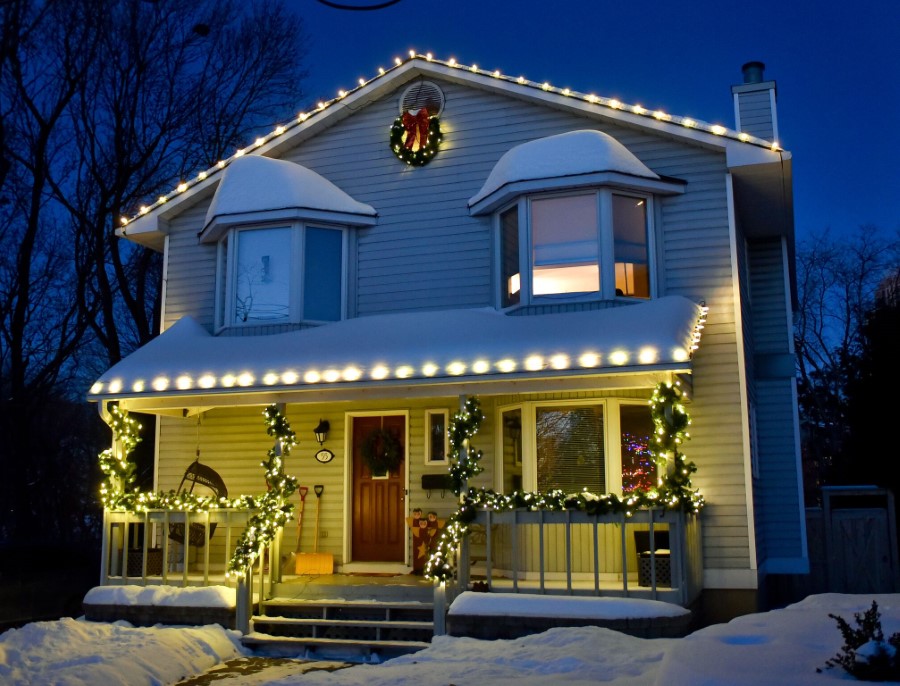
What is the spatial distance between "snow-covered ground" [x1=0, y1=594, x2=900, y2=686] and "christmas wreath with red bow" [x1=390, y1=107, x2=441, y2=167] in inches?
263

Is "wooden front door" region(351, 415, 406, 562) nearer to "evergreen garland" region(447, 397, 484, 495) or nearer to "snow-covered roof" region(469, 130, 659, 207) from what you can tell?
"evergreen garland" region(447, 397, 484, 495)

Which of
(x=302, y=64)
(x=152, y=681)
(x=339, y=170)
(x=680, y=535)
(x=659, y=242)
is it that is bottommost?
(x=152, y=681)

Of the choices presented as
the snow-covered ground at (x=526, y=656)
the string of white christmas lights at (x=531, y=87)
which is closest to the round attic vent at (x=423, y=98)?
the string of white christmas lights at (x=531, y=87)

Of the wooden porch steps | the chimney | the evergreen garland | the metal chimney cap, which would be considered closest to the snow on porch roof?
the evergreen garland

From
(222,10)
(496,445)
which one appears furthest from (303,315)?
(222,10)

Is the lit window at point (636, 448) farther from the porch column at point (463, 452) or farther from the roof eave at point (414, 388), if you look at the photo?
the porch column at point (463, 452)

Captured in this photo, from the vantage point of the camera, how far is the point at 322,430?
1280 centimetres

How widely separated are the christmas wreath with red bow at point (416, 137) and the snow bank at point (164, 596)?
6260 millimetres

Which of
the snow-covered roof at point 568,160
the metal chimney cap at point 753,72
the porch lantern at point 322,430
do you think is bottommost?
the porch lantern at point 322,430

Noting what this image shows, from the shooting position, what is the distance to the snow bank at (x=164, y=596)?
10.5 m

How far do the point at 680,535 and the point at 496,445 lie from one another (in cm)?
304

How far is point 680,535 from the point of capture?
9680 millimetres

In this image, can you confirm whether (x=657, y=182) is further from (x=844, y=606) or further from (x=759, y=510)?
(x=844, y=606)

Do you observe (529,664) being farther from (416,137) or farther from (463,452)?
(416,137)
